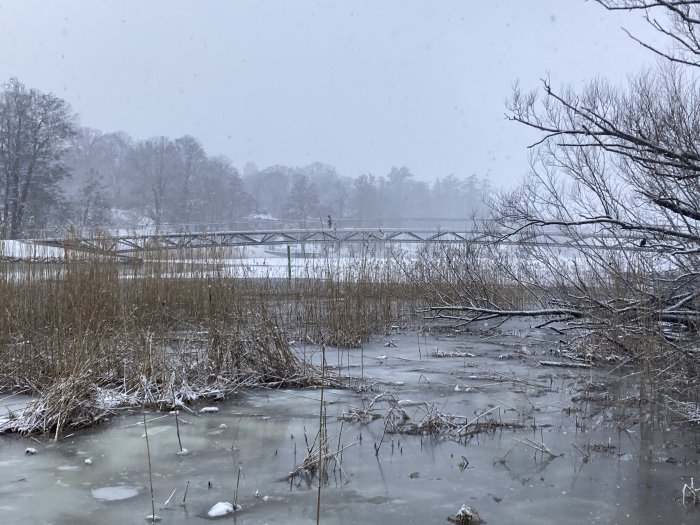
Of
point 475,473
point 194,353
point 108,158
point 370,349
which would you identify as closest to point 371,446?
point 475,473

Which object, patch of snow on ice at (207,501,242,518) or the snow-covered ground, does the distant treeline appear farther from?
patch of snow on ice at (207,501,242,518)

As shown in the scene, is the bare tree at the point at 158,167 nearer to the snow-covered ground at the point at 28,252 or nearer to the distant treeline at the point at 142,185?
the distant treeline at the point at 142,185

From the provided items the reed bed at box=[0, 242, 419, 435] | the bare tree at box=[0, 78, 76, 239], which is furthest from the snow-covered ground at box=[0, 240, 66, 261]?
the bare tree at box=[0, 78, 76, 239]

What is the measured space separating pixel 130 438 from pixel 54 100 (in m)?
33.7

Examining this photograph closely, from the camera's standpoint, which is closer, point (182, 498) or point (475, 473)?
point (182, 498)

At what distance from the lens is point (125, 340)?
514 centimetres

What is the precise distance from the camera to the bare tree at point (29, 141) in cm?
3166

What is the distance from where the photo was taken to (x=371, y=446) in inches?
145

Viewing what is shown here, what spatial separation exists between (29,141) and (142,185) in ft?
92.7

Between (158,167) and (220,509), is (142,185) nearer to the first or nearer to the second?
(158,167)

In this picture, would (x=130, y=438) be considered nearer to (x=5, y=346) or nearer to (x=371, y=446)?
(x=371, y=446)

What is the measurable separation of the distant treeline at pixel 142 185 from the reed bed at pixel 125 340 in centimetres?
97

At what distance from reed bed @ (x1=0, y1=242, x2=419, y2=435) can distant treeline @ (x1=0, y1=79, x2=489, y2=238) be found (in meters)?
0.97

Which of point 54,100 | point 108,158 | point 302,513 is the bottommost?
point 302,513
